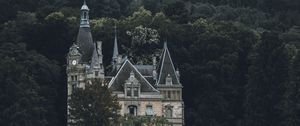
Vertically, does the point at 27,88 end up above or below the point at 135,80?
below

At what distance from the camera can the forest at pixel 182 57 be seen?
450ft

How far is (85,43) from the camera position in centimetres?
14050

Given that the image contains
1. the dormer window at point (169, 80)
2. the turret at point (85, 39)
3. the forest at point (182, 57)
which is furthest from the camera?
the turret at point (85, 39)

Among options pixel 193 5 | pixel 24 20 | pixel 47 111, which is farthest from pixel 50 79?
pixel 193 5

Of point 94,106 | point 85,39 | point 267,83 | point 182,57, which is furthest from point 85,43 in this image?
point 267,83

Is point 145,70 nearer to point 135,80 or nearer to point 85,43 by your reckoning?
point 135,80

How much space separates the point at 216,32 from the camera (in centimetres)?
15175

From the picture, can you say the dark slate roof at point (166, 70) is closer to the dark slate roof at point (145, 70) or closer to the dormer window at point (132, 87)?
the dark slate roof at point (145, 70)

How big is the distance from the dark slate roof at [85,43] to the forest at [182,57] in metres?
3.95

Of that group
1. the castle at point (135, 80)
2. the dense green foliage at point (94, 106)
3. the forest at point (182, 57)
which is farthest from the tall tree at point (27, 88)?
the dense green foliage at point (94, 106)

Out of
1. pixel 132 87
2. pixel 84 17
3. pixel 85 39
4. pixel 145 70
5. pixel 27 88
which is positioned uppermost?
pixel 84 17

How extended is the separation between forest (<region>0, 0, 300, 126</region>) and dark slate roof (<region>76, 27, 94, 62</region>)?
395 centimetres

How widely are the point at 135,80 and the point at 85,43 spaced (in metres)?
6.73

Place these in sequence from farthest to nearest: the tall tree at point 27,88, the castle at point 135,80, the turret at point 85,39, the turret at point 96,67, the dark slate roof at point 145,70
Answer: the dark slate roof at point 145,70
the turret at point 85,39
the castle at point 135,80
the turret at point 96,67
the tall tree at point 27,88
